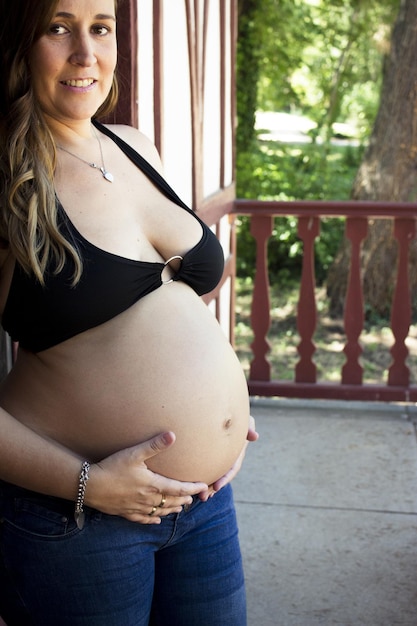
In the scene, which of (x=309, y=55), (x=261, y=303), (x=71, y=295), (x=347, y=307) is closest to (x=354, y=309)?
(x=347, y=307)

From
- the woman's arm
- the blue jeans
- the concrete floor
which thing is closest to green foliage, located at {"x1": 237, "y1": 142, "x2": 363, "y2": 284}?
the concrete floor

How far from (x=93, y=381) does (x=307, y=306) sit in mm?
3773

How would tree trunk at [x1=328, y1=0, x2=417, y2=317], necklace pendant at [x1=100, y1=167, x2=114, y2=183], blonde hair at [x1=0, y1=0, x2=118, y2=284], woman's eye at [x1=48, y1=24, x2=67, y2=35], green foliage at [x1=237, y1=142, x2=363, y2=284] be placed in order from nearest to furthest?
blonde hair at [x1=0, y1=0, x2=118, y2=284]
woman's eye at [x1=48, y1=24, x2=67, y2=35]
necklace pendant at [x1=100, y1=167, x2=114, y2=183]
tree trunk at [x1=328, y1=0, x2=417, y2=317]
green foliage at [x1=237, y1=142, x2=363, y2=284]

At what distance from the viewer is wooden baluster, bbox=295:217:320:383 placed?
17.0 feet

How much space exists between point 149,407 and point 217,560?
36 centimetres

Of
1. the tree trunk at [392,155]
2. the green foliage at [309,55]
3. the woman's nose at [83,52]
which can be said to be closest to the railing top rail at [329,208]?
the woman's nose at [83,52]

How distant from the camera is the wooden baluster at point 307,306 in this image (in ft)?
17.0

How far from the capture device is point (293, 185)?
12.7 m

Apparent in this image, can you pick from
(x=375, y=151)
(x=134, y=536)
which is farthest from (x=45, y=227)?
(x=375, y=151)

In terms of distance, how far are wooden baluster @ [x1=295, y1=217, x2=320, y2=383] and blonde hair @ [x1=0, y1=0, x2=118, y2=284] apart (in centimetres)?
356

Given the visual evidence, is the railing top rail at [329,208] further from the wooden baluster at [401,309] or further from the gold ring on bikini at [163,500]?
the gold ring on bikini at [163,500]

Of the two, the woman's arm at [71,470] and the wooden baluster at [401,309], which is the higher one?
the woman's arm at [71,470]

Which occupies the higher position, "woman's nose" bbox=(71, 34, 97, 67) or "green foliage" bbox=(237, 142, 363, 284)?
"woman's nose" bbox=(71, 34, 97, 67)

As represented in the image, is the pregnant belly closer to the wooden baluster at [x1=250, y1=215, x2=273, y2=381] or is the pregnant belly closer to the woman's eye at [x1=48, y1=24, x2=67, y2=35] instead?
the woman's eye at [x1=48, y1=24, x2=67, y2=35]
